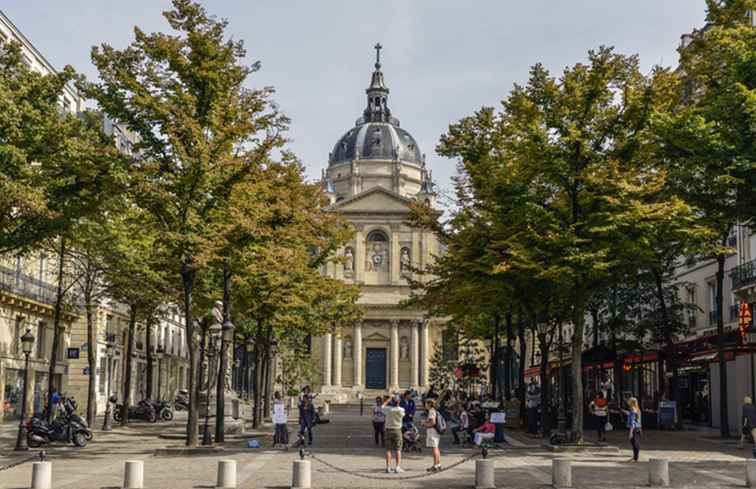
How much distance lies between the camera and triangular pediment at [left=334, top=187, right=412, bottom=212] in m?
110

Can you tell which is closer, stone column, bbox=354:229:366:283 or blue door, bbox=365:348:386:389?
stone column, bbox=354:229:366:283

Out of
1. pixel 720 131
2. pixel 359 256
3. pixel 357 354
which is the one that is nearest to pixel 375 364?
pixel 357 354

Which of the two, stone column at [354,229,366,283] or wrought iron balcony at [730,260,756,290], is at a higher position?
stone column at [354,229,366,283]

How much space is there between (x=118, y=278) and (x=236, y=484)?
67.1ft

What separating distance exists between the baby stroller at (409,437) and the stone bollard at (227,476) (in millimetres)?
11234

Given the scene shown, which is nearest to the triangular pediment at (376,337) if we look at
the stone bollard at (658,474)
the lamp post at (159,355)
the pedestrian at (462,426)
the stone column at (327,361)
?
the stone column at (327,361)

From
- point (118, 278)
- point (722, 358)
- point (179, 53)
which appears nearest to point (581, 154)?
point (722, 358)

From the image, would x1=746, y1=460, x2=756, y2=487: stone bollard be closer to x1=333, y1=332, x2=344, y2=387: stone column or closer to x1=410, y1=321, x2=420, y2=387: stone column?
x1=410, y1=321, x2=420, y2=387: stone column

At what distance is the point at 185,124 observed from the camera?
82.4 ft

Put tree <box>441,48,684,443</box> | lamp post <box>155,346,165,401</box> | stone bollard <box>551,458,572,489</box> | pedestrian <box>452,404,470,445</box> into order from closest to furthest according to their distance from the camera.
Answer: stone bollard <box>551,458,572,489</box>, tree <box>441,48,684,443</box>, pedestrian <box>452,404,470,445</box>, lamp post <box>155,346,165,401</box>

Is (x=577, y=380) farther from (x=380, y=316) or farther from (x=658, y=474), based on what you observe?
(x=380, y=316)

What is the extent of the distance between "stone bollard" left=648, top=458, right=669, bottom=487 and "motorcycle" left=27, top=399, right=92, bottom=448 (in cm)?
1770

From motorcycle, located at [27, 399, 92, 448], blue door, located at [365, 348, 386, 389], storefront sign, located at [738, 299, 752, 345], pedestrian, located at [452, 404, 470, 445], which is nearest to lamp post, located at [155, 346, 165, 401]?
motorcycle, located at [27, 399, 92, 448]

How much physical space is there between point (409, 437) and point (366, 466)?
5540 millimetres
